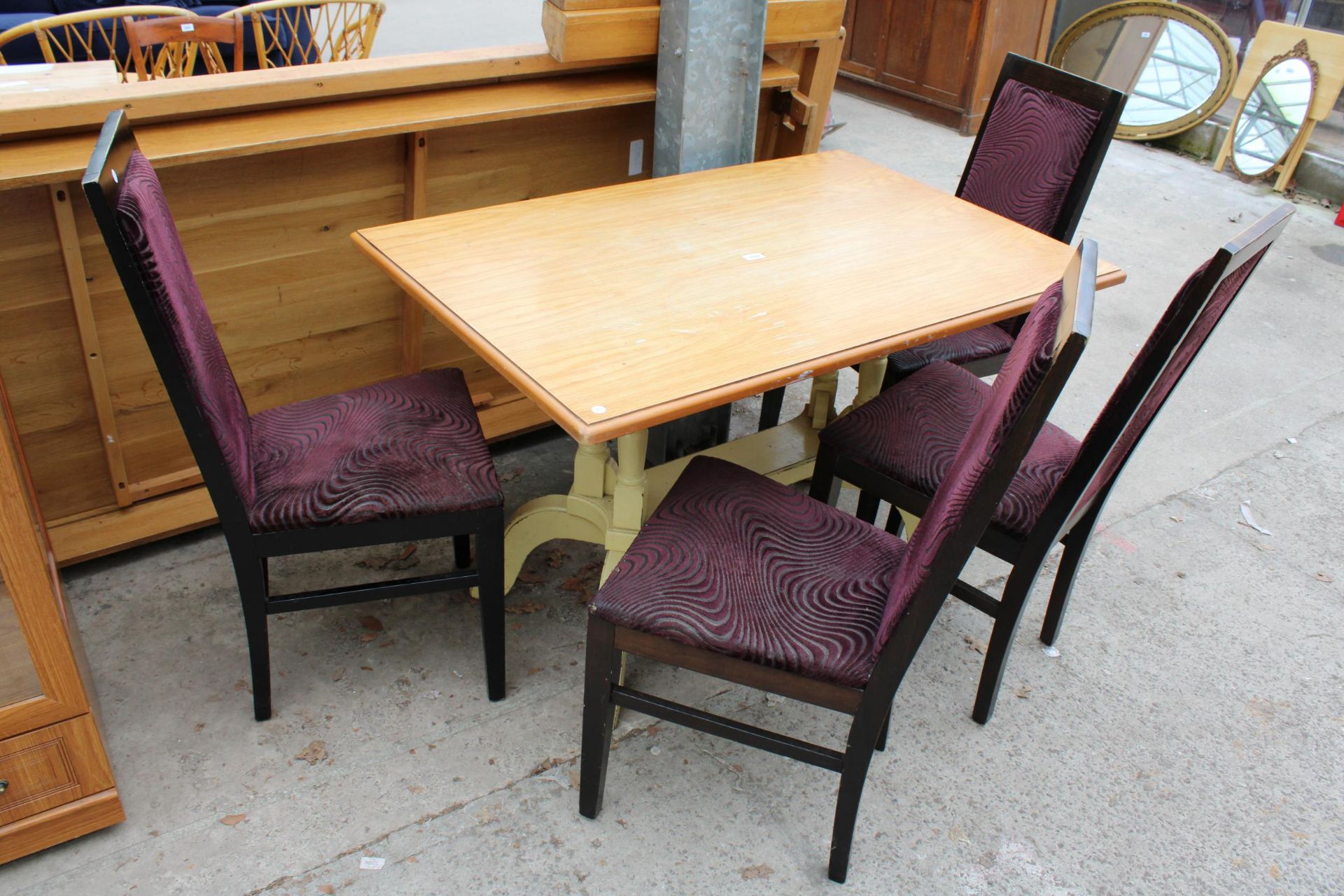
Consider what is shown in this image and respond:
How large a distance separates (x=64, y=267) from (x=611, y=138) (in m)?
1.27

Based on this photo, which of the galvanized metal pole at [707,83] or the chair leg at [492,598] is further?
the galvanized metal pole at [707,83]

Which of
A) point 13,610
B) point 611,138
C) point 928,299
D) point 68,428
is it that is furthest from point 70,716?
point 611,138

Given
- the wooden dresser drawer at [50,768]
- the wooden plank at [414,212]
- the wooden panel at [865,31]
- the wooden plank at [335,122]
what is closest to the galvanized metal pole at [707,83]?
the wooden plank at [335,122]

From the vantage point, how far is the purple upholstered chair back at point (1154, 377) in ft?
5.54

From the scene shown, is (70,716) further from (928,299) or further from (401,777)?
(928,299)

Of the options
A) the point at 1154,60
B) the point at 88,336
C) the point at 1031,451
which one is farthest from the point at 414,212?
the point at 1154,60

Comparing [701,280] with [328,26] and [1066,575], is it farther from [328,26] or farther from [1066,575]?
[328,26]

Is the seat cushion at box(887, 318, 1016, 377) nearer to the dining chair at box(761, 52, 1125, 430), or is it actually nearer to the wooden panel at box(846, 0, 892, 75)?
the dining chair at box(761, 52, 1125, 430)

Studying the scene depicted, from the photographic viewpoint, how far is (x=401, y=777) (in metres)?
1.89

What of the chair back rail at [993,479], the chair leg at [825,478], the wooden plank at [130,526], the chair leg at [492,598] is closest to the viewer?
the chair back rail at [993,479]

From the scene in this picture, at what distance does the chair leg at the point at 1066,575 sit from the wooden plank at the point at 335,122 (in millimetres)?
1350

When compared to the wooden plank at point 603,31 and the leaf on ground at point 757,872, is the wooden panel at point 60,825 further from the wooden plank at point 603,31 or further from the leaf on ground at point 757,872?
the wooden plank at point 603,31

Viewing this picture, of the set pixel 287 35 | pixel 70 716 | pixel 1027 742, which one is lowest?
pixel 1027 742

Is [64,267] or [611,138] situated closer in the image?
[64,267]
